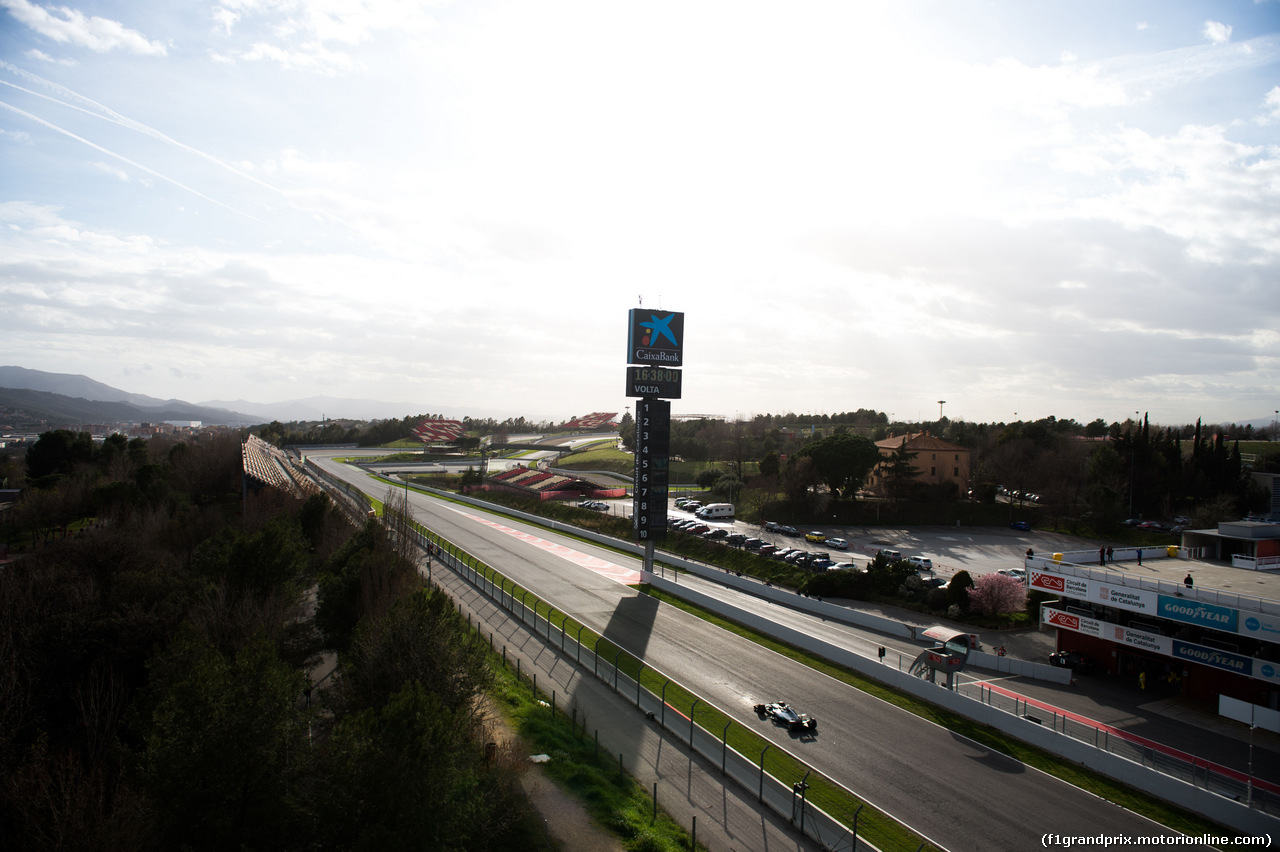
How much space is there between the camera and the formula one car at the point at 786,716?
78.6 ft

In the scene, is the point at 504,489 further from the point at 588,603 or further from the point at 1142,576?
the point at 1142,576

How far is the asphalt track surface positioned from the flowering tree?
14348mm

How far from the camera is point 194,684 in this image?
14.5 meters

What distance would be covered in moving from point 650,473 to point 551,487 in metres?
38.5

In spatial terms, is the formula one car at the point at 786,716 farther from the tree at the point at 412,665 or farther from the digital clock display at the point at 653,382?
the digital clock display at the point at 653,382

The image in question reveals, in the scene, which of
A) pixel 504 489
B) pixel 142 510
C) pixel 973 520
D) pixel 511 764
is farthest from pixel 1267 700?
pixel 504 489

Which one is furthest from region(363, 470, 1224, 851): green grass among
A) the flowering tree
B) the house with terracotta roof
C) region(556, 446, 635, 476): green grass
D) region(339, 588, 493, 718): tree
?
region(556, 446, 635, 476): green grass

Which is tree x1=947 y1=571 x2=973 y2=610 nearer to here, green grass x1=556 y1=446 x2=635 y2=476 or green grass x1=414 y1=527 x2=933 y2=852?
green grass x1=414 y1=527 x2=933 y2=852

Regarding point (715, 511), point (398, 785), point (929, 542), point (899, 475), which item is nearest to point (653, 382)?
point (715, 511)

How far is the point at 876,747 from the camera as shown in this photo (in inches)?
902

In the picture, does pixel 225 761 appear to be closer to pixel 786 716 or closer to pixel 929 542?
pixel 786 716

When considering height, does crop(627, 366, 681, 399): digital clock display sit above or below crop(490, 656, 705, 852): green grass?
above

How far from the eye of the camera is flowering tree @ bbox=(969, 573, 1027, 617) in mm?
37938

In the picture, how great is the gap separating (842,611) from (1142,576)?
14791 mm
